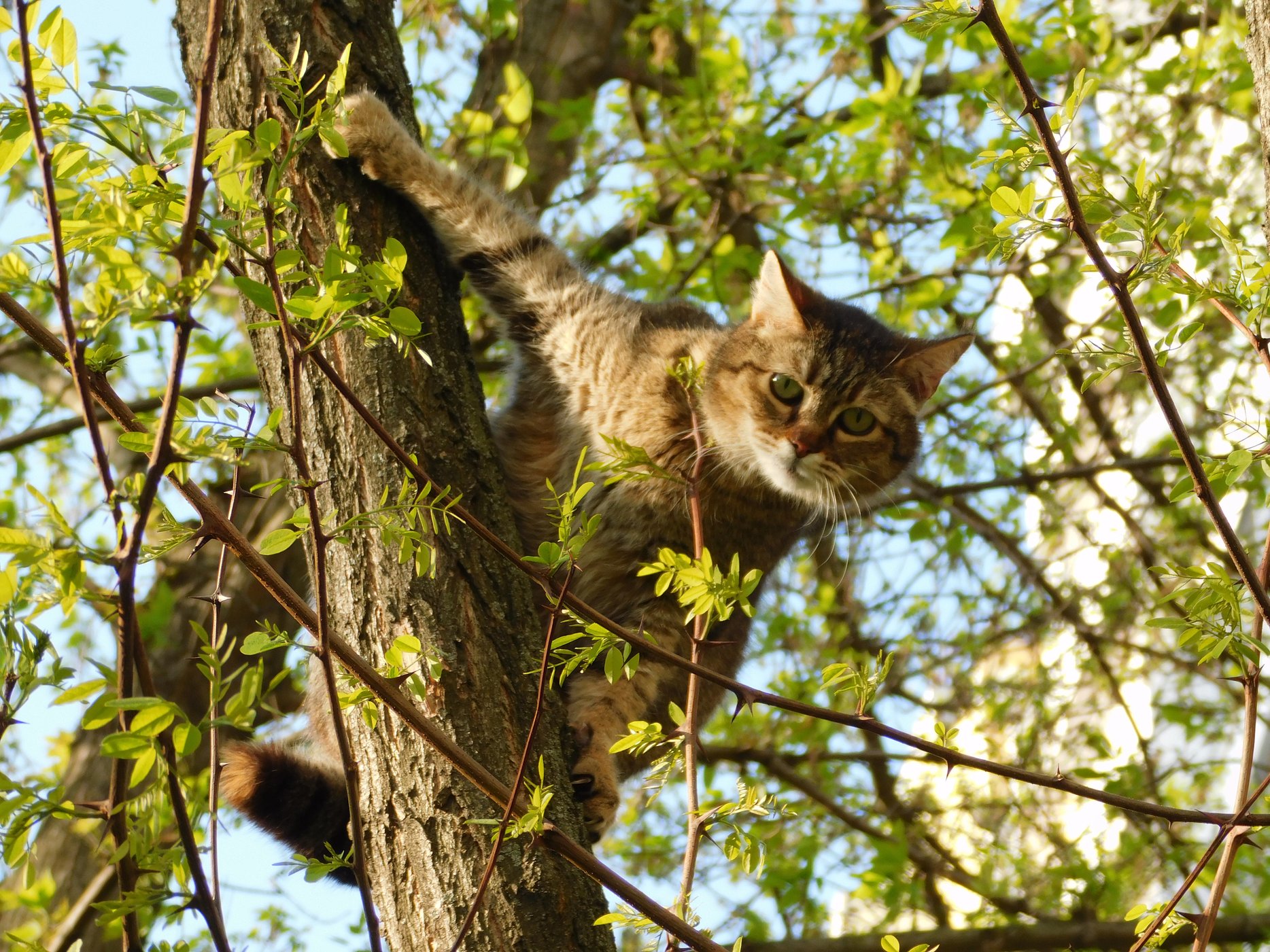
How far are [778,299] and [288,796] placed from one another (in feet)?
6.43

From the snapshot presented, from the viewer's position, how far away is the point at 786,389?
10.9ft

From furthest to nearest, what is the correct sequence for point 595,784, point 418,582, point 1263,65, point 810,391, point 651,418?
point 810,391, point 651,418, point 595,784, point 418,582, point 1263,65

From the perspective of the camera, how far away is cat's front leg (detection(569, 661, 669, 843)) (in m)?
A: 2.44

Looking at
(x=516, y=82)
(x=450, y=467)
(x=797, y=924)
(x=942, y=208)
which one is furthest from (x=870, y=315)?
(x=797, y=924)

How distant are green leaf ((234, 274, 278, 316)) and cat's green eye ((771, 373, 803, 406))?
222 cm

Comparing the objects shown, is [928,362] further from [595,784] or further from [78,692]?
[78,692]

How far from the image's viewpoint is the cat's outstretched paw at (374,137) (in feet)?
7.97

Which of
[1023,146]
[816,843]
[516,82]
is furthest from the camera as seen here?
[816,843]

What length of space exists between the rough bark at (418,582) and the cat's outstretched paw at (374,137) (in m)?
0.05

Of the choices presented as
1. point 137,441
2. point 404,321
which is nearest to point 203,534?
point 137,441

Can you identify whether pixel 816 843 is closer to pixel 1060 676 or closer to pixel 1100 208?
pixel 1060 676

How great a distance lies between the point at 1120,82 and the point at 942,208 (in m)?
1.70

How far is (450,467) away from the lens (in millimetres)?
2125

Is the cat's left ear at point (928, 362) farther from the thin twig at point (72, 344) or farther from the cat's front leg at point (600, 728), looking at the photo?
the thin twig at point (72, 344)
